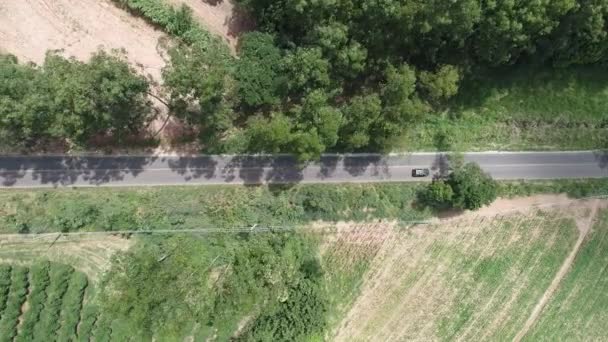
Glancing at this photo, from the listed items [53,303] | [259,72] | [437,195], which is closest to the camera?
[53,303]

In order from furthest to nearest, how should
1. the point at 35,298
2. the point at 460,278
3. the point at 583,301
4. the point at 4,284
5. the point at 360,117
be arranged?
the point at 583,301, the point at 460,278, the point at 35,298, the point at 4,284, the point at 360,117

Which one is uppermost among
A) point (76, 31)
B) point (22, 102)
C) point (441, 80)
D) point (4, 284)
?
point (76, 31)

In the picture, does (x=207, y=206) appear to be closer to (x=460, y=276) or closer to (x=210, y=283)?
(x=210, y=283)

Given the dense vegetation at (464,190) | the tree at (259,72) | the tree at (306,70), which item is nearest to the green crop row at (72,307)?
the tree at (259,72)

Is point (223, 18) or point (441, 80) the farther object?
point (223, 18)

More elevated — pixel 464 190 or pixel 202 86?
pixel 202 86

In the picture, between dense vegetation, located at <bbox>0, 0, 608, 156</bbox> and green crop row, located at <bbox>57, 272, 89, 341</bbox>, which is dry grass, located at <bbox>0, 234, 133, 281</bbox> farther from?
dense vegetation, located at <bbox>0, 0, 608, 156</bbox>

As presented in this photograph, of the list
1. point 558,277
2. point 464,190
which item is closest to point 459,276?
point 464,190
